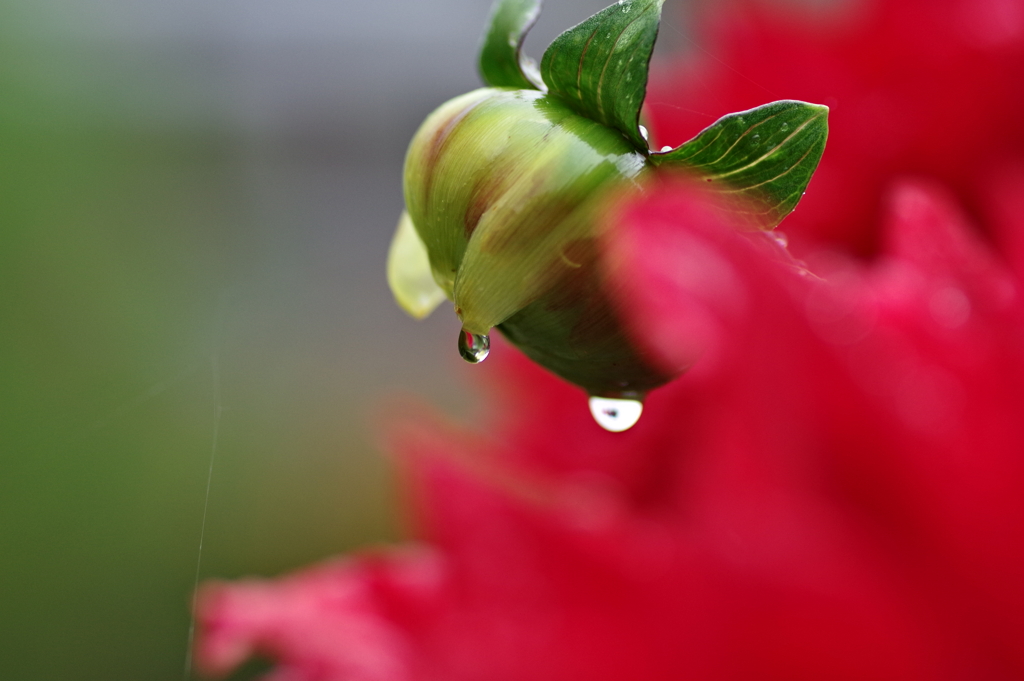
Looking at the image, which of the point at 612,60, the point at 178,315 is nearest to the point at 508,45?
Result: the point at 612,60

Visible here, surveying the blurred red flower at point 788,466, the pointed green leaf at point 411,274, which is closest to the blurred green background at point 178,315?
the blurred red flower at point 788,466

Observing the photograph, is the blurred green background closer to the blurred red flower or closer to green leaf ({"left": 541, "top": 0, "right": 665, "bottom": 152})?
the blurred red flower

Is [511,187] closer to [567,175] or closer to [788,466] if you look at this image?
[567,175]

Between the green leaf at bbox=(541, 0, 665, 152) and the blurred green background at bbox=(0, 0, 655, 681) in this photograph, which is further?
the blurred green background at bbox=(0, 0, 655, 681)

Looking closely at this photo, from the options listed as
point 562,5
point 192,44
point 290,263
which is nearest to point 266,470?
point 290,263

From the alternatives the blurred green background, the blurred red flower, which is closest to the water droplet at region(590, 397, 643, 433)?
the blurred red flower

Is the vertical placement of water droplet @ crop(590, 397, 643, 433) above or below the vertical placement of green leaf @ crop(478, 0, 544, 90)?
below

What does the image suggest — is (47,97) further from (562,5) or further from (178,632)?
(562,5)
